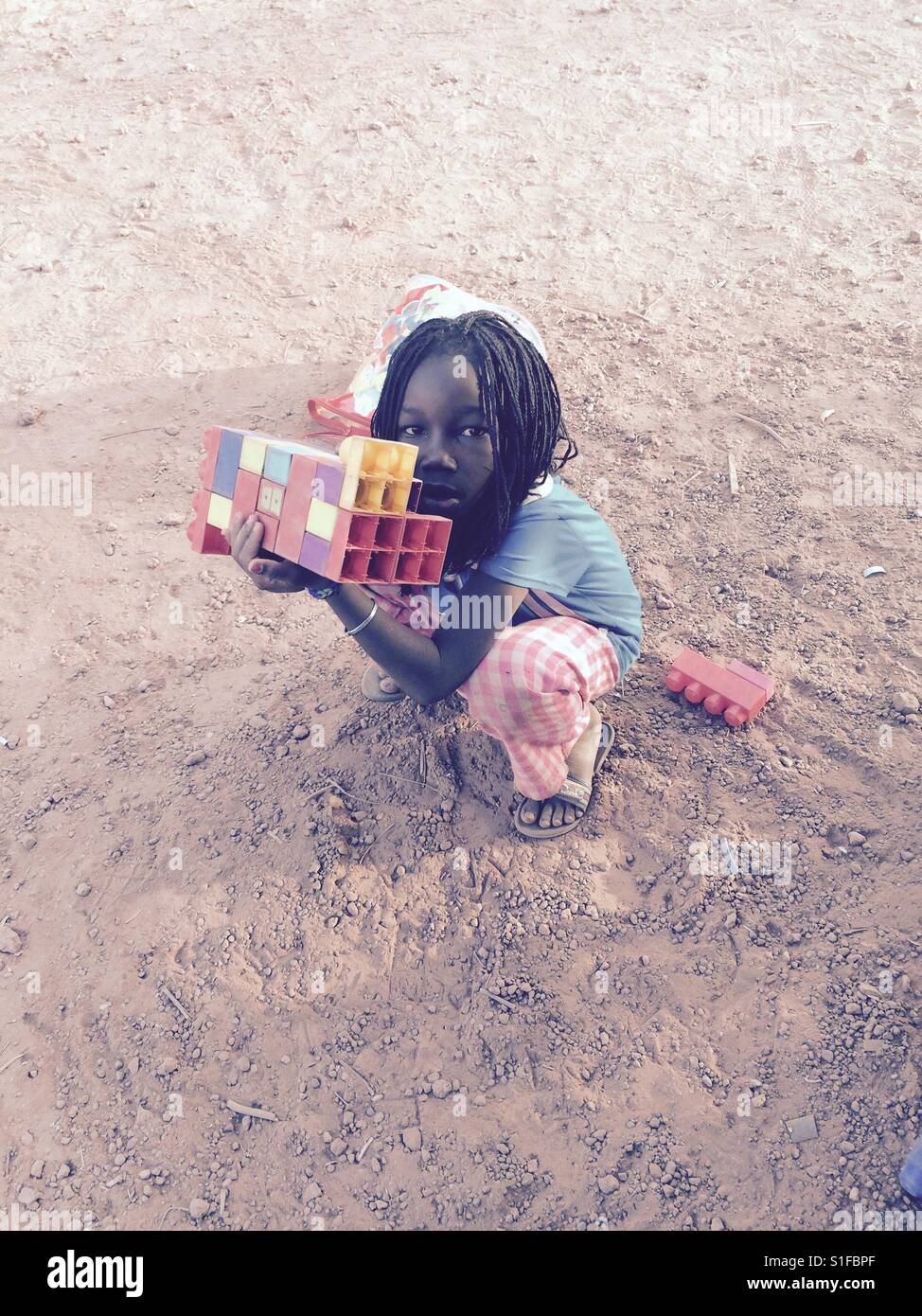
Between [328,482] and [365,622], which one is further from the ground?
[328,482]

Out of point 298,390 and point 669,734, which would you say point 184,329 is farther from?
point 669,734

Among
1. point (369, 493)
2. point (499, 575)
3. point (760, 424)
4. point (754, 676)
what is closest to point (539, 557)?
point (499, 575)

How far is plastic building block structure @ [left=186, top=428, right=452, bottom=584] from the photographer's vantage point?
196 cm

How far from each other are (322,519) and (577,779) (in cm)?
125

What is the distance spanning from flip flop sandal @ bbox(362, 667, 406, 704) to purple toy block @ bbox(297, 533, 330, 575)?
43.6 inches

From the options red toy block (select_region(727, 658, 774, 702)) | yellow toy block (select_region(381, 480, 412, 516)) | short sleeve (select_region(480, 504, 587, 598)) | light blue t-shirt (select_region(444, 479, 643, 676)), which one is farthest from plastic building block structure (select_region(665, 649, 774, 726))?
yellow toy block (select_region(381, 480, 412, 516))

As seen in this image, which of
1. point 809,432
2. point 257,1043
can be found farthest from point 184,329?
point 257,1043

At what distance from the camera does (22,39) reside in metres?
7.07

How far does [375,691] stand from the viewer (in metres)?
3.14

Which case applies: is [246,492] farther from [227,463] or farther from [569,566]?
[569,566]

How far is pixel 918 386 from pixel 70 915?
12.7 feet

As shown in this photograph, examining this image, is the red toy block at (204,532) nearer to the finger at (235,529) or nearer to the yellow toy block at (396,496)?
the finger at (235,529)

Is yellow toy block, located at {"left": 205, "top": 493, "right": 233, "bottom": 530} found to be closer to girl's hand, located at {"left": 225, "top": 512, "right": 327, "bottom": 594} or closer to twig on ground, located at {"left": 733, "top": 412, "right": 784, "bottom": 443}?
girl's hand, located at {"left": 225, "top": 512, "right": 327, "bottom": 594}

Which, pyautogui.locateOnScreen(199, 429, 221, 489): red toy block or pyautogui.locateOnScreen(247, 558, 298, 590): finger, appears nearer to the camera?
pyautogui.locateOnScreen(247, 558, 298, 590): finger
